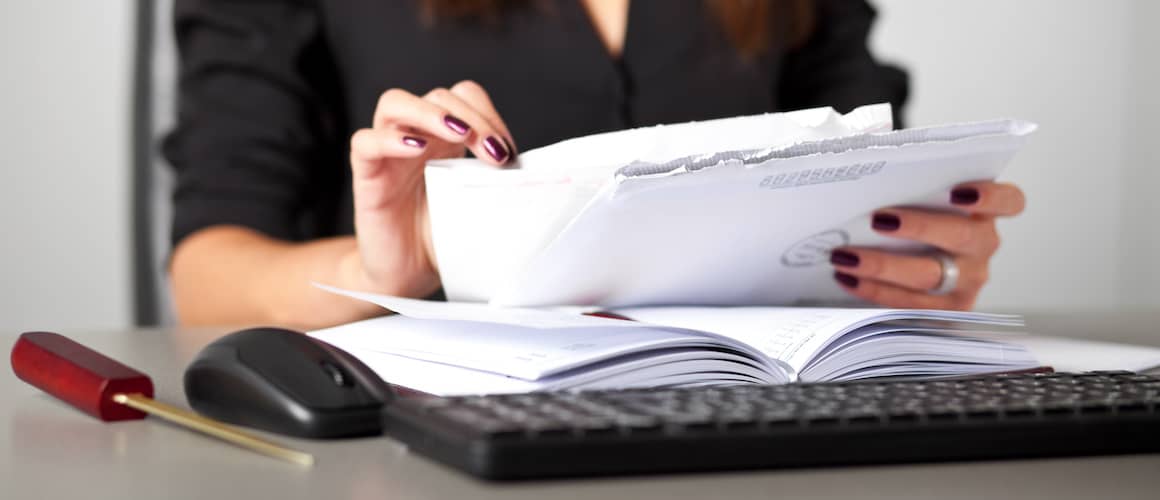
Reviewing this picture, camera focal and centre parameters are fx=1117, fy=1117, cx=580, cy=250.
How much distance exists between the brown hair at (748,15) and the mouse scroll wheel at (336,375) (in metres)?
1.00

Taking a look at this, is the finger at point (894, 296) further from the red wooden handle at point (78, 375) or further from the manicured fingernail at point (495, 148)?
the red wooden handle at point (78, 375)

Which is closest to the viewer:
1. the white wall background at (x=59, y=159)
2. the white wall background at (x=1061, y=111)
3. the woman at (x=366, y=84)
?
the woman at (x=366, y=84)

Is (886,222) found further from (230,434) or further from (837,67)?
(837,67)

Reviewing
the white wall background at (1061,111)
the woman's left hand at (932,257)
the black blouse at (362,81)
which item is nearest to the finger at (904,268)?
the woman's left hand at (932,257)

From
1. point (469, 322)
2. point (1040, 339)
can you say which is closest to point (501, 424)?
point (469, 322)

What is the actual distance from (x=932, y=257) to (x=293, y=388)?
0.56 metres

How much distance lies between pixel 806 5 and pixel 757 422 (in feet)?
4.34

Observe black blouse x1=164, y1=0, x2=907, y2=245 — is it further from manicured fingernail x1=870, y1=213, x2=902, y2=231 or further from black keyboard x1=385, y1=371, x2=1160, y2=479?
black keyboard x1=385, y1=371, x2=1160, y2=479

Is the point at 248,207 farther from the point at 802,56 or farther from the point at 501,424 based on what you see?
the point at 501,424

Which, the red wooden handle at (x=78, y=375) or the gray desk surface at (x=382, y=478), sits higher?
the red wooden handle at (x=78, y=375)

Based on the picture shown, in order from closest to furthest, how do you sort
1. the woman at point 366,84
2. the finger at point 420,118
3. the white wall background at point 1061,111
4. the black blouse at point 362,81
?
the finger at point 420,118 → the woman at point 366,84 → the black blouse at point 362,81 → the white wall background at point 1061,111

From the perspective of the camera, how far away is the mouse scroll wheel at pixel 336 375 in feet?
1.29

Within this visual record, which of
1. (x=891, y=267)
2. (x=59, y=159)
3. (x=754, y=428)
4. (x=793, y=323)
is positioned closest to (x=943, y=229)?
(x=891, y=267)

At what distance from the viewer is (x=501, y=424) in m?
0.32
